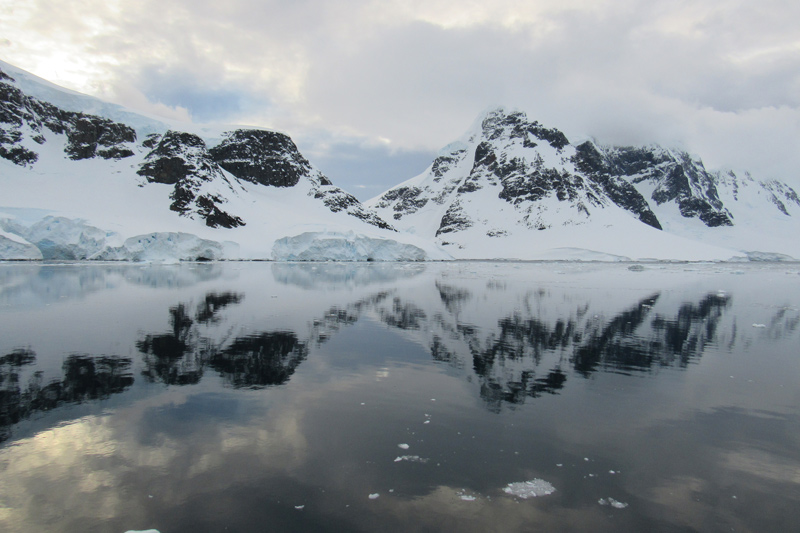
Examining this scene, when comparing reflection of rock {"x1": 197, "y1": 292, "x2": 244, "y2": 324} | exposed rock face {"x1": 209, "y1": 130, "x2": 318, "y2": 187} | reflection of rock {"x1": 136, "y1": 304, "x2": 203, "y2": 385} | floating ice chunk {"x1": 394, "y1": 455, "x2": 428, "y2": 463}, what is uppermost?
exposed rock face {"x1": 209, "y1": 130, "x2": 318, "y2": 187}

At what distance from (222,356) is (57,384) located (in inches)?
107

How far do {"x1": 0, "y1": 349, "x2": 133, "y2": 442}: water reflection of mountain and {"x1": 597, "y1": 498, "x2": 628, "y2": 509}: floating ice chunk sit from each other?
648 cm

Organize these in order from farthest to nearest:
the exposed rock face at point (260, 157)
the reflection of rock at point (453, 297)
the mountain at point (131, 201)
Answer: the exposed rock face at point (260, 157)
the mountain at point (131, 201)
the reflection of rock at point (453, 297)

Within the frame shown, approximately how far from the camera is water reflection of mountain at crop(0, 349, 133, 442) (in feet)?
20.7

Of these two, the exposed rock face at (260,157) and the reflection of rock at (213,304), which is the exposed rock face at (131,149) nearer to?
the exposed rock face at (260,157)

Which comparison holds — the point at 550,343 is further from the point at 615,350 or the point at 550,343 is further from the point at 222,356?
the point at 222,356

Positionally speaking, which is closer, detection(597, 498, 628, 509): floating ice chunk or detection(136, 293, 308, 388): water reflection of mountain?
detection(597, 498, 628, 509): floating ice chunk

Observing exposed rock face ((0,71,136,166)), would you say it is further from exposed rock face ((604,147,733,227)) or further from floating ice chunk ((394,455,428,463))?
exposed rock face ((604,147,733,227))

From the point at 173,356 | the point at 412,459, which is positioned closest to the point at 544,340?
the point at 412,459

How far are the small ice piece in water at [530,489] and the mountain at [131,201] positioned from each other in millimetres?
54657

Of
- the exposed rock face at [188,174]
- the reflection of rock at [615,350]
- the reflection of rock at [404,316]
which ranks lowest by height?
the reflection of rock at [404,316]

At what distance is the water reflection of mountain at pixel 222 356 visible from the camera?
7963 millimetres

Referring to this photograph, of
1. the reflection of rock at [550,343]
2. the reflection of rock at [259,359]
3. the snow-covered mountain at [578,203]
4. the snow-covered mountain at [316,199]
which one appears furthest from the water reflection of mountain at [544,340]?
the snow-covered mountain at [578,203]

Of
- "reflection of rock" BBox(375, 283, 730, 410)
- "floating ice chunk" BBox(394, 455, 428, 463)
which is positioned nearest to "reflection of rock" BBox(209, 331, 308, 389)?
"reflection of rock" BBox(375, 283, 730, 410)
